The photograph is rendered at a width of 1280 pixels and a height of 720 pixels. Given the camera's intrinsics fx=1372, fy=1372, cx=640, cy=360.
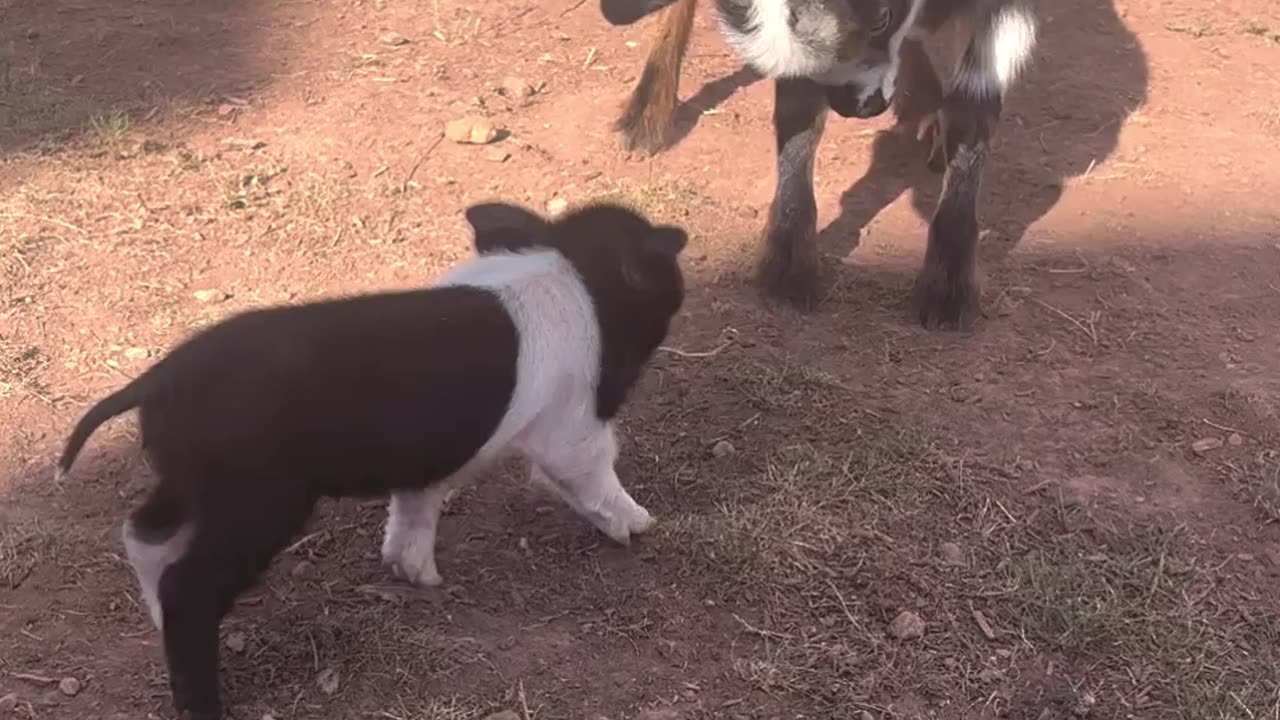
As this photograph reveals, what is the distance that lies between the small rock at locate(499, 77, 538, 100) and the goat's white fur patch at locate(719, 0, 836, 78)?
123 cm

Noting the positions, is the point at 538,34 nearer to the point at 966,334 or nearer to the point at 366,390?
the point at 966,334

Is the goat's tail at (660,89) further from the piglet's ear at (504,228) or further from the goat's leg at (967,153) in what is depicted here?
the piglet's ear at (504,228)

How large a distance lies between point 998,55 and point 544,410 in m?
1.97

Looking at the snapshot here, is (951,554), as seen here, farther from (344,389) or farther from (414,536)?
(344,389)

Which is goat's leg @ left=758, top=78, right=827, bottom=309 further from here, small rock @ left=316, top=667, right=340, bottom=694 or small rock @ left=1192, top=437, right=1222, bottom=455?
small rock @ left=316, top=667, right=340, bottom=694

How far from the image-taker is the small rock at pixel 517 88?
16.1 feet

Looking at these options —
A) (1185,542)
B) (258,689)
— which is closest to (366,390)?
(258,689)

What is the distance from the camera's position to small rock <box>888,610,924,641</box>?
2822 millimetres

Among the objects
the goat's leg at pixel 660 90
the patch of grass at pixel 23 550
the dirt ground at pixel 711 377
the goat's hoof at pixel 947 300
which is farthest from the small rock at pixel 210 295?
the goat's hoof at pixel 947 300

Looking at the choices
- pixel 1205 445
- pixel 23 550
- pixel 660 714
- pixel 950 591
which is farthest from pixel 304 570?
pixel 1205 445

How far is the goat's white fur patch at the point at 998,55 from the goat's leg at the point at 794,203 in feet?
1.39

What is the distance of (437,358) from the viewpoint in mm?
2438

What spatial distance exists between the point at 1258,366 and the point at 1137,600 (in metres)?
1.14

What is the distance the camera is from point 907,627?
2.83m
